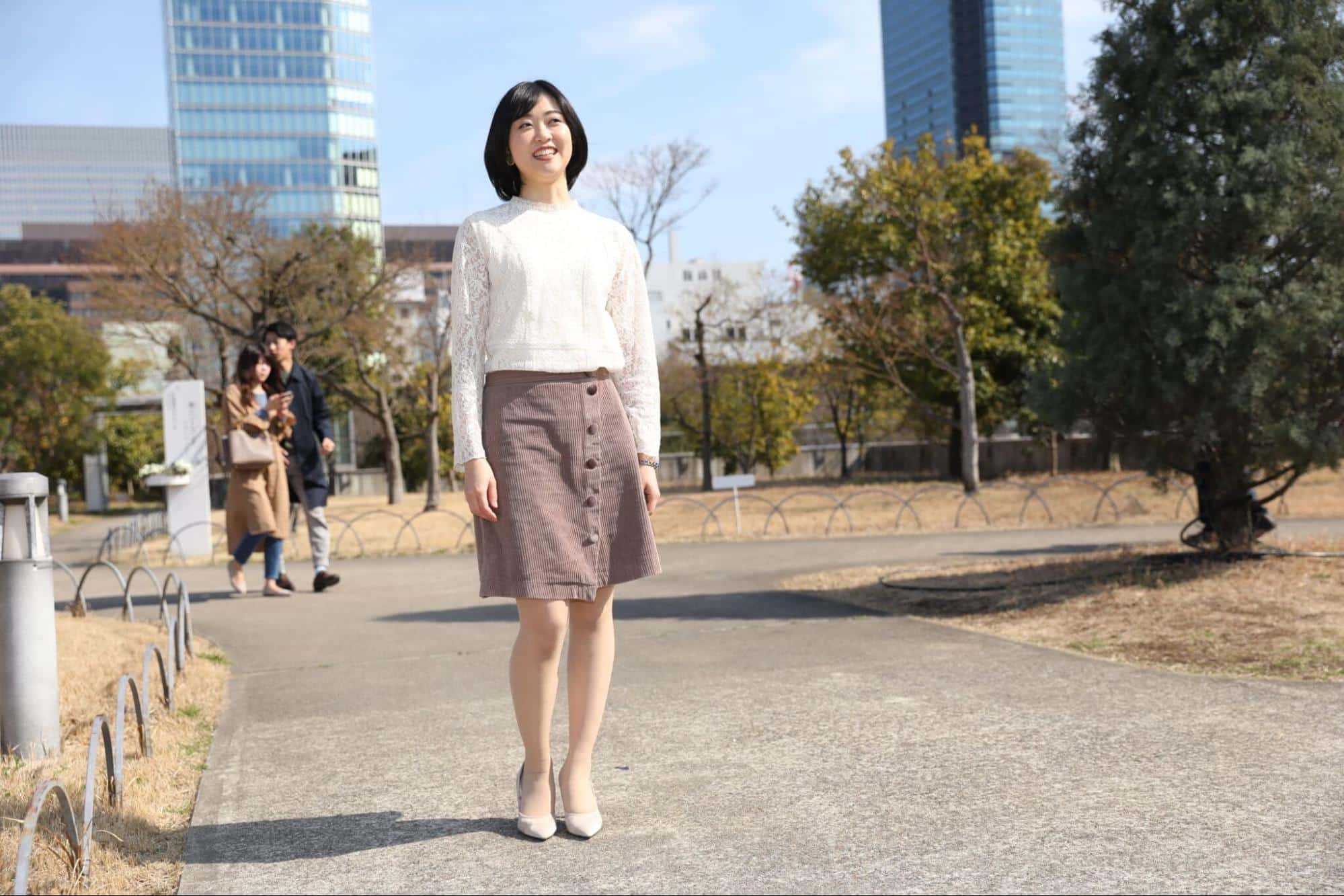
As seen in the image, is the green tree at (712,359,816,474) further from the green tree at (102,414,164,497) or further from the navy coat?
Answer: the navy coat

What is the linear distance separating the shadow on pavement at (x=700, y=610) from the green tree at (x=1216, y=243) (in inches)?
79.0

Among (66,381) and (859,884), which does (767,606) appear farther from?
(66,381)

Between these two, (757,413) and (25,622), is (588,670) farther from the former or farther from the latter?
(757,413)

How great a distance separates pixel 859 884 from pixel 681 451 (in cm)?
4400

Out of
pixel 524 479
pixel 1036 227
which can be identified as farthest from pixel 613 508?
pixel 1036 227

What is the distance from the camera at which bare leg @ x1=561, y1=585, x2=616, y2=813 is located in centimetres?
336

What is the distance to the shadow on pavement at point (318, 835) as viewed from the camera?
10.3 ft

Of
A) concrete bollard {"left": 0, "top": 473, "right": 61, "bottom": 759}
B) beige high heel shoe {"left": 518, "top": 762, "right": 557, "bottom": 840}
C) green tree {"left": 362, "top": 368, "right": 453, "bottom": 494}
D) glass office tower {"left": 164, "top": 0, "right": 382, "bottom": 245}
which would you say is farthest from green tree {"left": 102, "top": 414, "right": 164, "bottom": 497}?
glass office tower {"left": 164, "top": 0, "right": 382, "bottom": 245}

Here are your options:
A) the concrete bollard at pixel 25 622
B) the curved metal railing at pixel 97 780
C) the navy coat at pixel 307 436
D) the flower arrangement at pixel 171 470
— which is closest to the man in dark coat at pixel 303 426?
the navy coat at pixel 307 436

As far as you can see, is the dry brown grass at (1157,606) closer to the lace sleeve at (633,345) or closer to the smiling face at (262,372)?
the lace sleeve at (633,345)

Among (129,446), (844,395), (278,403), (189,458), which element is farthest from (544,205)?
(129,446)

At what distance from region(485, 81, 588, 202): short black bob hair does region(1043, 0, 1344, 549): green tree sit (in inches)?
192

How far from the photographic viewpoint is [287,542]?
736 inches

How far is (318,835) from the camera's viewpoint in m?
3.31
